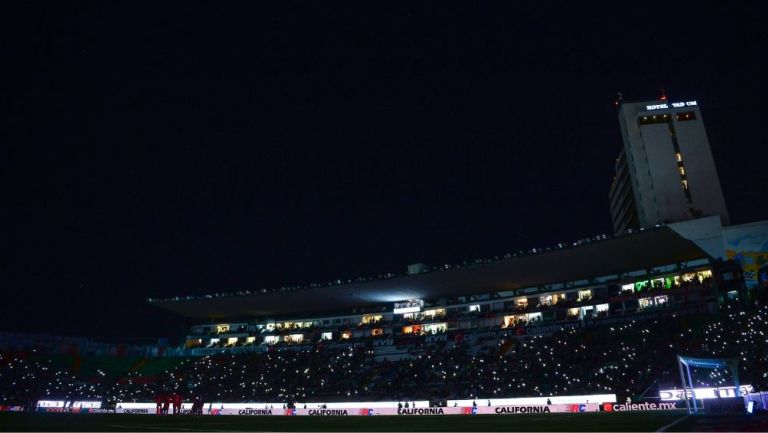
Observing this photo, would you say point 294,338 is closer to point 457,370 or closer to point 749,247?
point 457,370

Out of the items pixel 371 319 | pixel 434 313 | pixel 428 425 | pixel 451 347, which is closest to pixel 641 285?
pixel 451 347

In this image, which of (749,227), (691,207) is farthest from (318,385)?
(691,207)

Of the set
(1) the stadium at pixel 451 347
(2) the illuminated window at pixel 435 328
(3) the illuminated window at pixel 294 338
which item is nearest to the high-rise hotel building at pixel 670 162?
(1) the stadium at pixel 451 347

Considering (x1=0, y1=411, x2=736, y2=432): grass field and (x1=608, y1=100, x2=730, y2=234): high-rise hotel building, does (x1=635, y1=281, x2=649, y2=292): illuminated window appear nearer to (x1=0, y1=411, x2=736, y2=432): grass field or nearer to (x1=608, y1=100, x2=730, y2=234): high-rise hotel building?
(x1=608, y1=100, x2=730, y2=234): high-rise hotel building

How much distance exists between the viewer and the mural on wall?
54219mm

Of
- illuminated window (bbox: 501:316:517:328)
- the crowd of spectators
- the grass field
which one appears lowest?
the grass field

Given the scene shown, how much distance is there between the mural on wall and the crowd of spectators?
5.77 meters

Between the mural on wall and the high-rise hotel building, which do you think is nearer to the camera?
the mural on wall

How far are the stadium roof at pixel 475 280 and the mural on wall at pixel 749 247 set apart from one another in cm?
324

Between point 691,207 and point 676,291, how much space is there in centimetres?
2550

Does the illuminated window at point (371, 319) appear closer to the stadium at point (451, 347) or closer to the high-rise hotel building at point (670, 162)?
the stadium at point (451, 347)

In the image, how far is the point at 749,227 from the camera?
55781mm

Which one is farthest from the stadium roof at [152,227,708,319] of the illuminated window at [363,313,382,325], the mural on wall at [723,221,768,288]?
the mural on wall at [723,221,768,288]

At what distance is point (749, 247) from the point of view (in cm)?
5519
